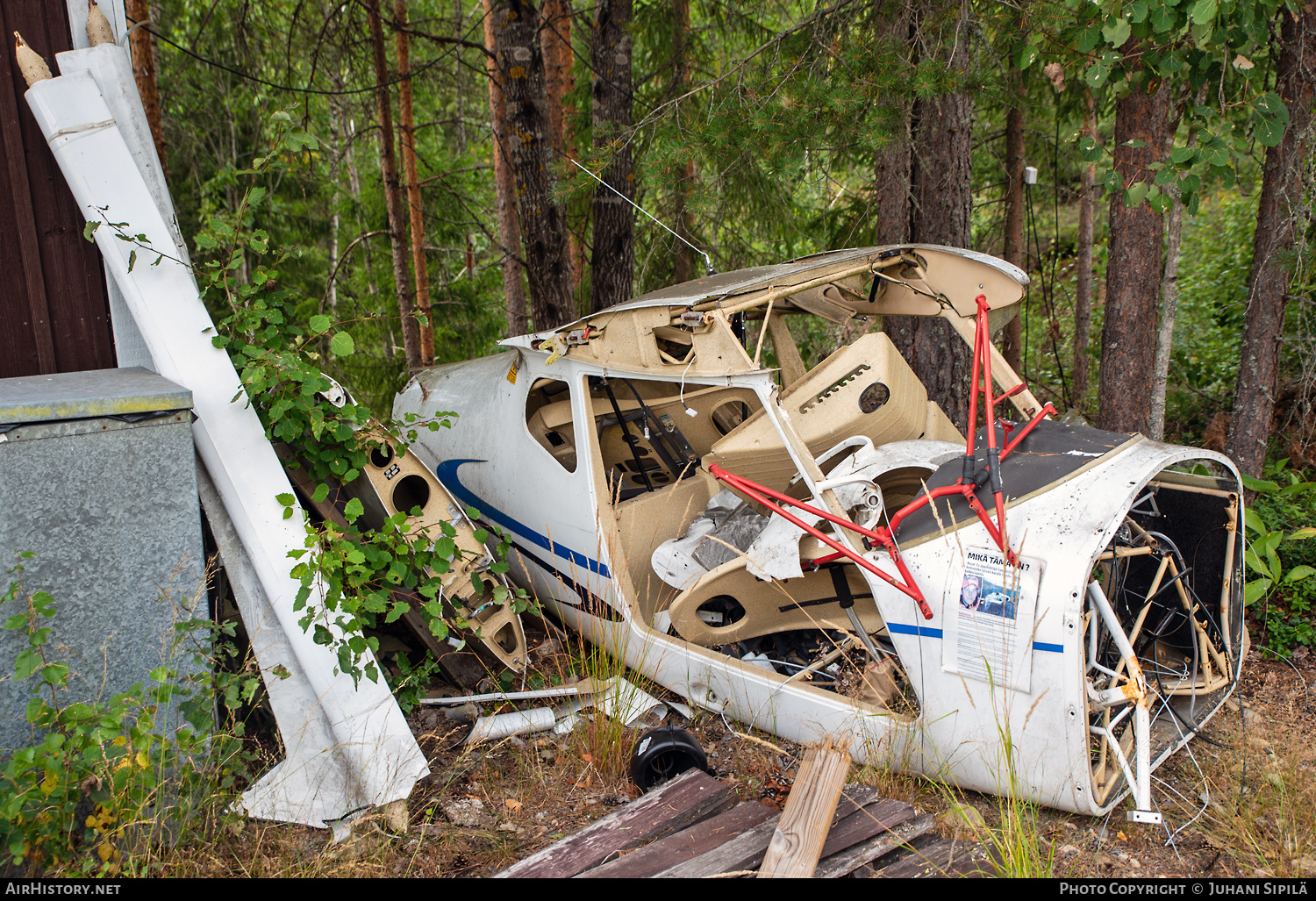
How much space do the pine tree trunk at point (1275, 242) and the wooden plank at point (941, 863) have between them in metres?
4.33

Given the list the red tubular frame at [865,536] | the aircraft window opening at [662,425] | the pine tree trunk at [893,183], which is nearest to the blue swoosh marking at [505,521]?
the aircraft window opening at [662,425]

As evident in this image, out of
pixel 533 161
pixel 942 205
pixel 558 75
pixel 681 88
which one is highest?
pixel 558 75

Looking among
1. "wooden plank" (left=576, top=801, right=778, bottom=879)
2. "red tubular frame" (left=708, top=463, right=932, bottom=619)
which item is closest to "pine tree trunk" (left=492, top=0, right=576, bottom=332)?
"red tubular frame" (left=708, top=463, right=932, bottom=619)

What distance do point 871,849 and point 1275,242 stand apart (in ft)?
16.4

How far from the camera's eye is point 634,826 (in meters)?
3.29

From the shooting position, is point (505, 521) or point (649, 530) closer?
point (649, 530)

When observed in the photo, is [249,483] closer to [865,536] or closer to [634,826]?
[634,826]

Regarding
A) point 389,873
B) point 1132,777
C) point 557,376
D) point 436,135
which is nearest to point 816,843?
point 1132,777

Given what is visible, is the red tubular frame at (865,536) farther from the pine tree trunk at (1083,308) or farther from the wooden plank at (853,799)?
the pine tree trunk at (1083,308)

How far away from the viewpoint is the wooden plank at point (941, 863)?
2.96 meters

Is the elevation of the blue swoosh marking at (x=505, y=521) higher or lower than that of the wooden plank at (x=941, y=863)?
higher

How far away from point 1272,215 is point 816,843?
5.37m

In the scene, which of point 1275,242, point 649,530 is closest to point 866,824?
point 649,530

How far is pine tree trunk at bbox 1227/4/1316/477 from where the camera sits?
533cm
